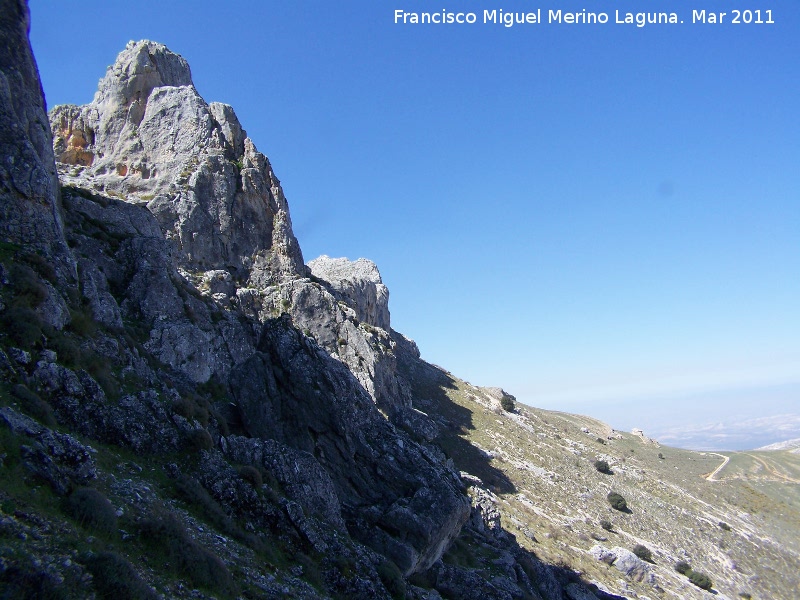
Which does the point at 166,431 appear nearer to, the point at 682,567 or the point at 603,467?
the point at 682,567

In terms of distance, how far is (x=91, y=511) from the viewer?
11.4 metres

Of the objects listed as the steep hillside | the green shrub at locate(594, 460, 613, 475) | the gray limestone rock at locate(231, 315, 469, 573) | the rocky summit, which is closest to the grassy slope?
the steep hillside

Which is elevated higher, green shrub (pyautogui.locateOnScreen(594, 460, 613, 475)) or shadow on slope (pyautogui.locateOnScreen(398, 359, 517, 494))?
shadow on slope (pyautogui.locateOnScreen(398, 359, 517, 494))

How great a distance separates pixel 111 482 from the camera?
13812 mm

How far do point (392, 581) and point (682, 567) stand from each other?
1543 inches

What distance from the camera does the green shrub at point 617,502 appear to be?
178 ft

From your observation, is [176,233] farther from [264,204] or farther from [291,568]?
[291,568]

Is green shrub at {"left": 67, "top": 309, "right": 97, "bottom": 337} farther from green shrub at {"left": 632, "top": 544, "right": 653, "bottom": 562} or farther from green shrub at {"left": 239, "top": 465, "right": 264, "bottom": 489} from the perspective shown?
green shrub at {"left": 632, "top": 544, "right": 653, "bottom": 562}

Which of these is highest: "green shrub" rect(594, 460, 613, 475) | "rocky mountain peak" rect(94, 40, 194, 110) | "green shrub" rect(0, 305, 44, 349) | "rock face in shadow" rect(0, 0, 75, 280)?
"rocky mountain peak" rect(94, 40, 194, 110)

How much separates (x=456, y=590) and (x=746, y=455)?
401 feet

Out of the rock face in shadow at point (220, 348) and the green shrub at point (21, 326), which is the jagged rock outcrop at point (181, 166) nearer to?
the rock face in shadow at point (220, 348)

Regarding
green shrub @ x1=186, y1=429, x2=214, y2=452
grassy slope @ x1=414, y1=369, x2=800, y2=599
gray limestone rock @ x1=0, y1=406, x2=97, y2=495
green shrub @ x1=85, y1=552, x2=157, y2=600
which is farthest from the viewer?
grassy slope @ x1=414, y1=369, x2=800, y2=599

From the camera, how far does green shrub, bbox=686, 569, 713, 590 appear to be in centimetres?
4262

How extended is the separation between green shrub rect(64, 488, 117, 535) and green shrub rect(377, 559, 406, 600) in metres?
10.5
